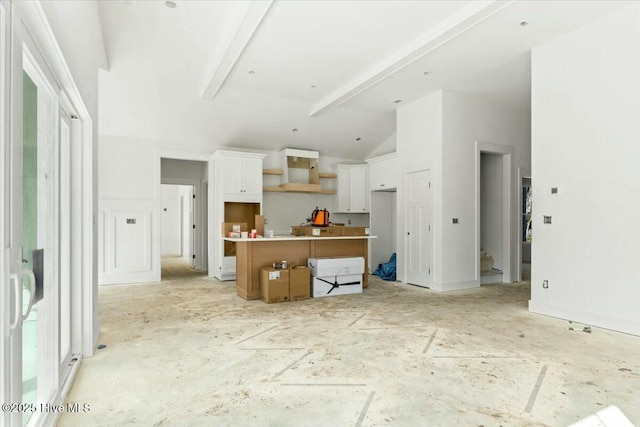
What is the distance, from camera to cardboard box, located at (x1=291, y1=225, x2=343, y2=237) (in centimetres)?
568

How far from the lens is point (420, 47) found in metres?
4.44

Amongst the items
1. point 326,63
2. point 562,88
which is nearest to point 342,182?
point 326,63

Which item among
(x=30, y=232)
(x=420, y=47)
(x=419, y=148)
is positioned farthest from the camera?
(x=419, y=148)

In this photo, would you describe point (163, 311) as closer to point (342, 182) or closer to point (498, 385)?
point (498, 385)

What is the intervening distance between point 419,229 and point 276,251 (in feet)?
8.37

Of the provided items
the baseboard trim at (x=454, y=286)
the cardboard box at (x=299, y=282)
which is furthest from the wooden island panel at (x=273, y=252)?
the baseboard trim at (x=454, y=286)

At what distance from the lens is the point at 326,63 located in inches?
206

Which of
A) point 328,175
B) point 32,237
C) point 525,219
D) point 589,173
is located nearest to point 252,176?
point 328,175

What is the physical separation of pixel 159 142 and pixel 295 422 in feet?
20.5

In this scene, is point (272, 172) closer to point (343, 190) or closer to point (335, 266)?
point (343, 190)

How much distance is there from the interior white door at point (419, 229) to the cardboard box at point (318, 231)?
1484 mm

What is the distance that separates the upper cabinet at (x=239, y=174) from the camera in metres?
7.09

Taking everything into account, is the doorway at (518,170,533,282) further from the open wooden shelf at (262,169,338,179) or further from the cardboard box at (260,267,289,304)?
the cardboard box at (260,267,289,304)

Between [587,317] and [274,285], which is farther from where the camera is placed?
[274,285]
